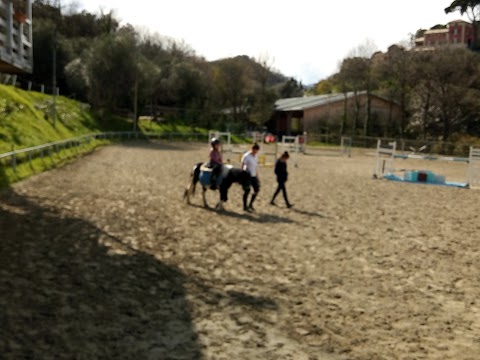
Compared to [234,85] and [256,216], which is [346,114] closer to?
[234,85]

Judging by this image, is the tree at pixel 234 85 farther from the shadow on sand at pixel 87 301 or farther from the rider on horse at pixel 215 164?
the shadow on sand at pixel 87 301

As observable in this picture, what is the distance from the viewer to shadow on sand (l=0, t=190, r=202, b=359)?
14.6 feet

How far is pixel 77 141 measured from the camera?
26938 millimetres

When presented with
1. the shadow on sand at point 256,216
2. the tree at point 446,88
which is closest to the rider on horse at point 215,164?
the shadow on sand at point 256,216

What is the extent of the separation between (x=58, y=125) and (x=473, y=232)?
26.6 meters

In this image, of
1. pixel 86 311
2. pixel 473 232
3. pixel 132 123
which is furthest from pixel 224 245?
pixel 132 123

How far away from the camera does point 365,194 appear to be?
51.8 ft

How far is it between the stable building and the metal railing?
12.2m

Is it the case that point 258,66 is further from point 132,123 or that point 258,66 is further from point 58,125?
point 58,125

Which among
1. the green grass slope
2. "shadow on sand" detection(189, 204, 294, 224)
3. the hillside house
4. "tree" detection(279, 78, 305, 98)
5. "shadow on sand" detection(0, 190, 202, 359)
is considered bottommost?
"shadow on sand" detection(0, 190, 202, 359)

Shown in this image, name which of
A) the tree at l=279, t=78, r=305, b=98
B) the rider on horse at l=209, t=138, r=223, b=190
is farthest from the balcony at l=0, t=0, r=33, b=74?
the tree at l=279, t=78, r=305, b=98

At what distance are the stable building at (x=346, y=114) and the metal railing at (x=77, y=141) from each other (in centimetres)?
1223

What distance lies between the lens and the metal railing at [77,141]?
1575cm

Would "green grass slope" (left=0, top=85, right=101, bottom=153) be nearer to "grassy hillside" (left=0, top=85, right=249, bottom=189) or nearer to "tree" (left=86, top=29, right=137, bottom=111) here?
"grassy hillside" (left=0, top=85, right=249, bottom=189)
